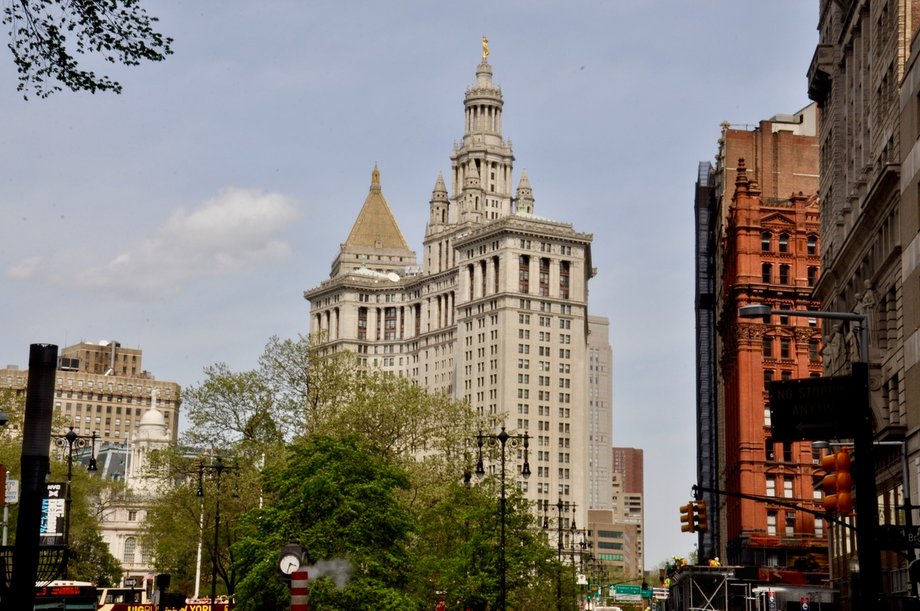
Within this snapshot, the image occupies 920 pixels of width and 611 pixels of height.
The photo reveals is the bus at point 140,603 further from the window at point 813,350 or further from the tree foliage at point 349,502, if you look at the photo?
the window at point 813,350

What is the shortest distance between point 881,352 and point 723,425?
78.3 m

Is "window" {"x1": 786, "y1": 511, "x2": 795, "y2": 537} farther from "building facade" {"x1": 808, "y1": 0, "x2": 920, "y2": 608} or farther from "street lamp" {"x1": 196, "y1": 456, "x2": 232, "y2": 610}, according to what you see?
"street lamp" {"x1": 196, "y1": 456, "x2": 232, "y2": 610}

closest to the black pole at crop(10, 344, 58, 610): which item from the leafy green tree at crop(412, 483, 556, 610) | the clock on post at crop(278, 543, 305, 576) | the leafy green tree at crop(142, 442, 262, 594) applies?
the clock on post at crop(278, 543, 305, 576)

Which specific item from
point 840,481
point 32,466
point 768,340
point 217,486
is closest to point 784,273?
point 768,340

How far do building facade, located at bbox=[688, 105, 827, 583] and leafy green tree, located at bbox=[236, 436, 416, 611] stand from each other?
46985 millimetres

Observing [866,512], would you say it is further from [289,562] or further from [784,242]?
[784,242]

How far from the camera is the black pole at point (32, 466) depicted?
26344 mm

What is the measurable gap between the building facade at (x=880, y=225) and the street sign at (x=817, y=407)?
18223mm

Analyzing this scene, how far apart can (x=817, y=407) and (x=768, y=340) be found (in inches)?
3467

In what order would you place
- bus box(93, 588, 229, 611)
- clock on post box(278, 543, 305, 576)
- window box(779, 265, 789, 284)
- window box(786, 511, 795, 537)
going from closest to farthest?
clock on post box(278, 543, 305, 576) < bus box(93, 588, 229, 611) < window box(786, 511, 795, 537) < window box(779, 265, 789, 284)

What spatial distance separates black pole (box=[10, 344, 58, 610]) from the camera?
86.4ft

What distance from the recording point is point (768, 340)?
115 metres

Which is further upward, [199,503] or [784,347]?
[784,347]

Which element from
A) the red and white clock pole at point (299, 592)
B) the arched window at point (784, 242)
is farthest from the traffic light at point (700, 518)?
the arched window at point (784, 242)
